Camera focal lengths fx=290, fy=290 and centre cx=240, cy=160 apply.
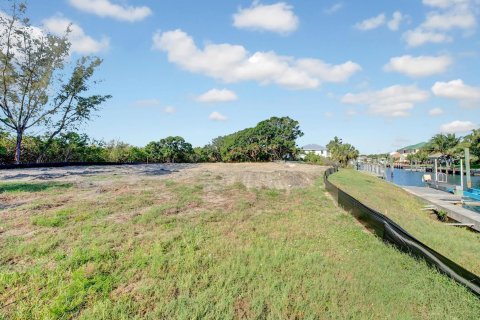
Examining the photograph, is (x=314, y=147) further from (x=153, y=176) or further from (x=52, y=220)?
(x=52, y=220)

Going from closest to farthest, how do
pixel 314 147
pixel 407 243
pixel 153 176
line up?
1. pixel 407 243
2. pixel 153 176
3. pixel 314 147

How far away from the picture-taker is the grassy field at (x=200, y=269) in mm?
3035

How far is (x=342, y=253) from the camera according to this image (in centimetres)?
471

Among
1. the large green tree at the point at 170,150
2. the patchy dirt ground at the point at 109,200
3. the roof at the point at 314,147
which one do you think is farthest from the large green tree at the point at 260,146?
the roof at the point at 314,147

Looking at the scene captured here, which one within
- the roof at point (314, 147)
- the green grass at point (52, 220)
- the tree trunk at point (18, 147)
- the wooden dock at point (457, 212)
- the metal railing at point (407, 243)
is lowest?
the wooden dock at point (457, 212)

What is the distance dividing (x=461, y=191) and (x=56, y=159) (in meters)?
28.7

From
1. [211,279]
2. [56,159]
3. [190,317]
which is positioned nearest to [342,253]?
[211,279]

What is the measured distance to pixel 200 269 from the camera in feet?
12.5

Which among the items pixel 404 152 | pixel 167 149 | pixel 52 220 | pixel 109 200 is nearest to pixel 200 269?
pixel 52 220

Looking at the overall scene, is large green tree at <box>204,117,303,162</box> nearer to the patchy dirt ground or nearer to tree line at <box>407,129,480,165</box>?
the patchy dirt ground

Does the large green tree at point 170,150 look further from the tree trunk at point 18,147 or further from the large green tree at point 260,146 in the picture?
the tree trunk at point 18,147

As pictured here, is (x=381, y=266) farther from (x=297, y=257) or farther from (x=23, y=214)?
(x=23, y=214)

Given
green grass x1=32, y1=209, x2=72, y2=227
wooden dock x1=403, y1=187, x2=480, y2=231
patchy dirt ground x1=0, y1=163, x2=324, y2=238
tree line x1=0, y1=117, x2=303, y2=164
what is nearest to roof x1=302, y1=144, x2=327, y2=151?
tree line x1=0, y1=117, x2=303, y2=164

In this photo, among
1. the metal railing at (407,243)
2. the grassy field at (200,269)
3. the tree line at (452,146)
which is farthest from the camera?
the tree line at (452,146)
